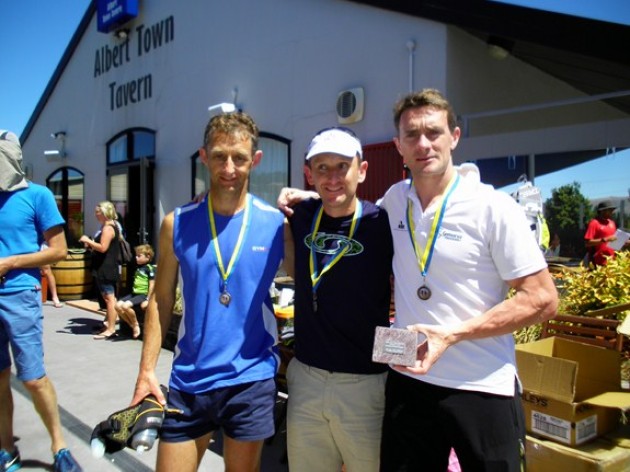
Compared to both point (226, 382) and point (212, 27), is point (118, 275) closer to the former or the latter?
point (212, 27)

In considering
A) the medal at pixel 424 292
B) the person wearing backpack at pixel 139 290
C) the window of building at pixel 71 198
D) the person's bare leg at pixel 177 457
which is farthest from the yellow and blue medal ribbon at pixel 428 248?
the window of building at pixel 71 198

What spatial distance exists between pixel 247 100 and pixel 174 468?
735cm

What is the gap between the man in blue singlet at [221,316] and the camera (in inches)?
81.4

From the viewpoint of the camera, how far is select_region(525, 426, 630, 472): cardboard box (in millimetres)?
2463

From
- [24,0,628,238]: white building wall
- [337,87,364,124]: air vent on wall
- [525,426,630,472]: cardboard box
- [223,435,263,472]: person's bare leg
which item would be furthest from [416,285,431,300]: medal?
[337,87,364,124]: air vent on wall

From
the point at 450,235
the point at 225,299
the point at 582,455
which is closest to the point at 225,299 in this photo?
the point at 225,299

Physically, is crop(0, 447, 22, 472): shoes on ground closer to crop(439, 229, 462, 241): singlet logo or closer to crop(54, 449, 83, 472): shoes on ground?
crop(54, 449, 83, 472): shoes on ground

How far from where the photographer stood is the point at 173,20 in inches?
402

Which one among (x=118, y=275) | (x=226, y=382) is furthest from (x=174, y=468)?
(x=118, y=275)

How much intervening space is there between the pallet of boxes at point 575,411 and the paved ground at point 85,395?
1.71 metres

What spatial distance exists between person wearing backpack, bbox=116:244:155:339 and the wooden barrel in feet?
11.6

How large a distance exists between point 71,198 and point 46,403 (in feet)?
38.7

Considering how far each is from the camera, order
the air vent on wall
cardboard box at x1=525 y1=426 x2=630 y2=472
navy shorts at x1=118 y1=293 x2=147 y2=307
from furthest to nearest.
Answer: navy shorts at x1=118 y1=293 x2=147 y2=307 < the air vent on wall < cardboard box at x1=525 y1=426 x2=630 y2=472

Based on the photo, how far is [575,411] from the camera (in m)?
2.54
